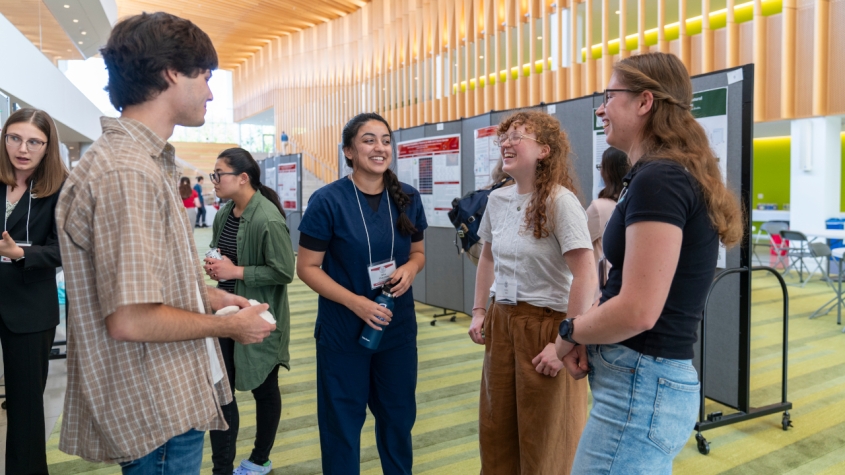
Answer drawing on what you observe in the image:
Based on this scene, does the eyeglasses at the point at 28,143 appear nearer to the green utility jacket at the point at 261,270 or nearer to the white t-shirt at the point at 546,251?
the green utility jacket at the point at 261,270

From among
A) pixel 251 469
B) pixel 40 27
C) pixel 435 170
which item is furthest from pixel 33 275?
pixel 40 27

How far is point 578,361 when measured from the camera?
4.62 feet

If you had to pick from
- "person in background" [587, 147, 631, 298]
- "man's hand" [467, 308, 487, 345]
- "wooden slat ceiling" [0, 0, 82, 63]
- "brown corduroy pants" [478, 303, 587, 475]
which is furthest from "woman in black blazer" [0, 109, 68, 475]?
"wooden slat ceiling" [0, 0, 82, 63]

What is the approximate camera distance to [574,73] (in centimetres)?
905

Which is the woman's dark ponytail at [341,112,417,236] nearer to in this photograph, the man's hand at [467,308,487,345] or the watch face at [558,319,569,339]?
the man's hand at [467,308,487,345]

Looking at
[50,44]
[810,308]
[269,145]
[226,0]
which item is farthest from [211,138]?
[810,308]

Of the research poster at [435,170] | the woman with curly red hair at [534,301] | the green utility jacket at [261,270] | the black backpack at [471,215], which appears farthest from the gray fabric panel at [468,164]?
the woman with curly red hair at [534,301]

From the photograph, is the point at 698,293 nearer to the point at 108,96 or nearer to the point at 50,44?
the point at 108,96

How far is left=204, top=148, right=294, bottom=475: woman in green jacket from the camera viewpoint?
7.75ft

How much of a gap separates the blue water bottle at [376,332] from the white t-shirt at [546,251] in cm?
41

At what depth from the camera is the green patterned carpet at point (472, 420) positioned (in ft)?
9.17

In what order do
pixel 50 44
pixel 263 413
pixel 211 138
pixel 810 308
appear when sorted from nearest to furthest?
pixel 263 413, pixel 810 308, pixel 50 44, pixel 211 138

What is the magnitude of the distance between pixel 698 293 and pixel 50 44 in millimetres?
9134

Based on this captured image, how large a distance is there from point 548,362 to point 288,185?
9375mm
